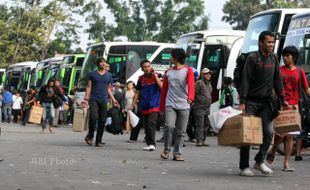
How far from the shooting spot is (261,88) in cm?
1176

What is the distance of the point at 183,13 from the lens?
7956cm

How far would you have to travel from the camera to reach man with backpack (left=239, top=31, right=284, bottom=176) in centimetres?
1170

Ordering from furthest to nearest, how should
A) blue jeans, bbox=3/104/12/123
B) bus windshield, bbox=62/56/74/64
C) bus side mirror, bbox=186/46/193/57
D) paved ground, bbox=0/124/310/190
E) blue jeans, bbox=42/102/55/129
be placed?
1. blue jeans, bbox=3/104/12/123
2. bus windshield, bbox=62/56/74/64
3. bus side mirror, bbox=186/46/193/57
4. blue jeans, bbox=42/102/55/129
5. paved ground, bbox=0/124/310/190

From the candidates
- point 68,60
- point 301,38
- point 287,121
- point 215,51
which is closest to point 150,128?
point 301,38

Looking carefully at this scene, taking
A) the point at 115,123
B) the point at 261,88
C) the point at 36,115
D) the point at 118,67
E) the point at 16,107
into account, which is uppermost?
the point at 118,67

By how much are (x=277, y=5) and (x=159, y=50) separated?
45.5 meters

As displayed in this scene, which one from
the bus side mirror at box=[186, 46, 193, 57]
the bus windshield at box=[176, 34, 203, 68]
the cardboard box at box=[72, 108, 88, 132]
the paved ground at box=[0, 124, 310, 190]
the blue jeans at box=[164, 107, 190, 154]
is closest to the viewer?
the paved ground at box=[0, 124, 310, 190]

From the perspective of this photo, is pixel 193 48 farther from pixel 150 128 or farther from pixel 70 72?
pixel 150 128

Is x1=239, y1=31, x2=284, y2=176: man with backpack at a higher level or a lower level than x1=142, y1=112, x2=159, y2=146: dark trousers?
higher

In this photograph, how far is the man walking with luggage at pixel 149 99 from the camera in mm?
17578

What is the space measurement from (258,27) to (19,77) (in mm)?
30597

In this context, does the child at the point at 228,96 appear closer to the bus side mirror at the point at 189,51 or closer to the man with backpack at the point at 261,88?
the bus side mirror at the point at 189,51

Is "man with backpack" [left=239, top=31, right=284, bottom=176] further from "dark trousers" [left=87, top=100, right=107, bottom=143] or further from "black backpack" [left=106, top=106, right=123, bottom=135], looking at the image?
"black backpack" [left=106, top=106, right=123, bottom=135]

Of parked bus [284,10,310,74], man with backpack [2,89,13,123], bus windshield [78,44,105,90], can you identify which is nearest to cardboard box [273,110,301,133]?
parked bus [284,10,310,74]
